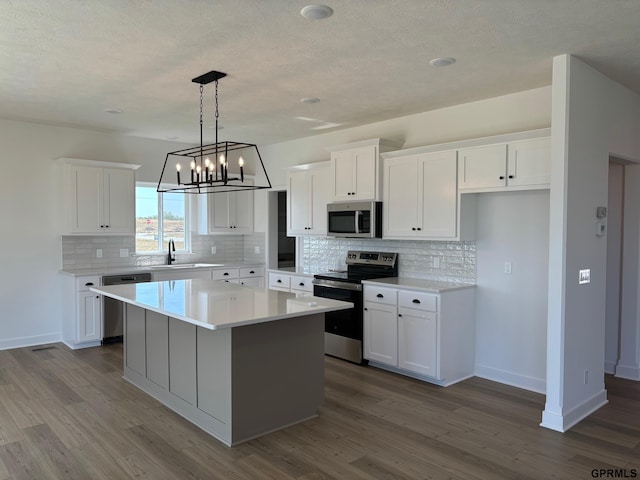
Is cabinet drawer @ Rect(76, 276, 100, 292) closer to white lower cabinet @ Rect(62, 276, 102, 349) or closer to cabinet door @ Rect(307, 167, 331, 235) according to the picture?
white lower cabinet @ Rect(62, 276, 102, 349)

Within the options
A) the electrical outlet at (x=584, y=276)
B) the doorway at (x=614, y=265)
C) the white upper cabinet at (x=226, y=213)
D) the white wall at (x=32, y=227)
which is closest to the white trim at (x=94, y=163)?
the white wall at (x=32, y=227)

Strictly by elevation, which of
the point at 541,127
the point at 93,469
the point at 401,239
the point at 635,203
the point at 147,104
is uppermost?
the point at 147,104

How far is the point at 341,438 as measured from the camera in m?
3.41

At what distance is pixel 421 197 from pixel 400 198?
26cm

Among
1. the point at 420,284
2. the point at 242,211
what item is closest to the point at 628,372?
the point at 420,284

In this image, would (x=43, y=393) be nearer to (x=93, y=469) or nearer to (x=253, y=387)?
(x=93, y=469)

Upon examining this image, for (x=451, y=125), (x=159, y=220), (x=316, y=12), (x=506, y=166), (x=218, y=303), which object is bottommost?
(x=218, y=303)

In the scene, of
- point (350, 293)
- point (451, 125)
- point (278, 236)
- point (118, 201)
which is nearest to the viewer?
point (451, 125)

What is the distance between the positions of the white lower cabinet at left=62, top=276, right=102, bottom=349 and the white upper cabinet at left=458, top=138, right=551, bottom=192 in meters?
4.29

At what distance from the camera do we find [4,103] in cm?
481

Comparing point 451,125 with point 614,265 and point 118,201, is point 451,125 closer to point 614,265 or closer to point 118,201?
point 614,265

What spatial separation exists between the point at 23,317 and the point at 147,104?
304 centimetres

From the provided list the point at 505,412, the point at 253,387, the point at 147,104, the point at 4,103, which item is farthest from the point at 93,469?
the point at 4,103

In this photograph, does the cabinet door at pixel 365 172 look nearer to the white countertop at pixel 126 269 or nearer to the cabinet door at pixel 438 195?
the cabinet door at pixel 438 195
